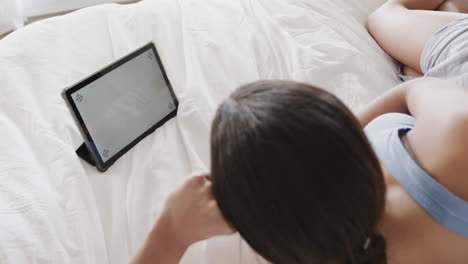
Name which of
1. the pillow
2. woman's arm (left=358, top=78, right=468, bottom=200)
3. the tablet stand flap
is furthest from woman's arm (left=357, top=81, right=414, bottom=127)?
the pillow

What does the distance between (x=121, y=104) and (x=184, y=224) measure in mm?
375

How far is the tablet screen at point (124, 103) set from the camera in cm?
82

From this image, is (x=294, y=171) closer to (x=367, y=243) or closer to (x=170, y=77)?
(x=367, y=243)

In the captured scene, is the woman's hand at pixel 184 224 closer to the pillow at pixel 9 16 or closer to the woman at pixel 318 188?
the woman at pixel 318 188

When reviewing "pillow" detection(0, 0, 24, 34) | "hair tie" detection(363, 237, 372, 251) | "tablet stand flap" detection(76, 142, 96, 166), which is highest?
"pillow" detection(0, 0, 24, 34)

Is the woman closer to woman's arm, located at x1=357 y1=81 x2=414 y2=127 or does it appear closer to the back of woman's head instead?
the back of woman's head

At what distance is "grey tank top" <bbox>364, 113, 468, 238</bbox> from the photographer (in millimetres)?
606

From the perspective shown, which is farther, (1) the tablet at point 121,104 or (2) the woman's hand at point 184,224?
(1) the tablet at point 121,104

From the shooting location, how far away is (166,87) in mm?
967

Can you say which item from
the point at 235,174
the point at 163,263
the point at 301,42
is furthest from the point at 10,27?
the point at 235,174

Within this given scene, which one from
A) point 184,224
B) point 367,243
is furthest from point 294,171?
point 184,224

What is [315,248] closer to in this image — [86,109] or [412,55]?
[86,109]

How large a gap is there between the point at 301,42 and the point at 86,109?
0.63m

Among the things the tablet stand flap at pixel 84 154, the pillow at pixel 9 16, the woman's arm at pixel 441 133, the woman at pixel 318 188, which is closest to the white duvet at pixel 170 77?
the tablet stand flap at pixel 84 154
